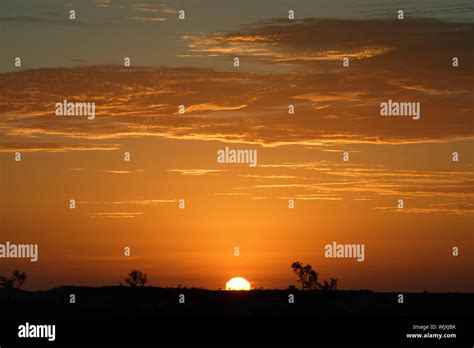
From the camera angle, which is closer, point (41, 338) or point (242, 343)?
point (41, 338)

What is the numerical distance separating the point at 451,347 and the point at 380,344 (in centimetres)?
1447

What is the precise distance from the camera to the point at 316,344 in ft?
350

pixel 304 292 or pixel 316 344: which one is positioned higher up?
pixel 304 292

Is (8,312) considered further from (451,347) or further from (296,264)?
(451,347)

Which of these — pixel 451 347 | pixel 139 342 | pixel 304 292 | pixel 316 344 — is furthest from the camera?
pixel 304 292

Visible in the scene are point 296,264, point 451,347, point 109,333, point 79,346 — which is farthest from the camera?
point 296,264

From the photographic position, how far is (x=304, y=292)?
199m

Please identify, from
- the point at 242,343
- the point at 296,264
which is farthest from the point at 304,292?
the point at 242,343

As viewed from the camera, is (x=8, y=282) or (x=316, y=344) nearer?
(x=316, y=344)

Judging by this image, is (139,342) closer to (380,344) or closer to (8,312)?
(380,344)

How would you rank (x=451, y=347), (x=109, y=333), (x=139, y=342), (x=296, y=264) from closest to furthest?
(x=451, y=347)
(x=139, y=342)
(x=109, y=333)
(x=296, y=264)

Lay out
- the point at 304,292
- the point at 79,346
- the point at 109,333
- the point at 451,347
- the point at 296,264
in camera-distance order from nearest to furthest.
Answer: the point at 451,347
the point at 79,346
the point at 109,333
the point at 296,264
the point at 304,292

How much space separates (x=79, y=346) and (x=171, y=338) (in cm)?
2236

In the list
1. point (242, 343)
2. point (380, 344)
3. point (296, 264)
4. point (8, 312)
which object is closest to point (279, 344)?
point (242, 343)
